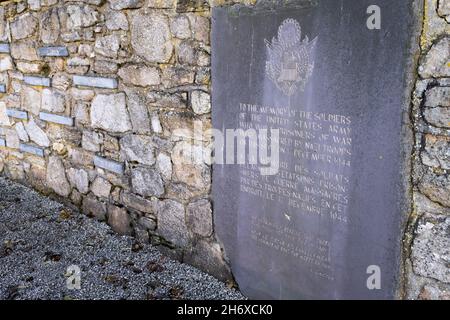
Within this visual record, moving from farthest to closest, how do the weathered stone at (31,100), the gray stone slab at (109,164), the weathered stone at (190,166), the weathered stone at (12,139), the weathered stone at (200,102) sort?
the weathered stone at (12,139), the weathered stone at (31,100), the gray stone slab at (109,164), the weathered stone at (190,166), the weathered stone at (200,102)

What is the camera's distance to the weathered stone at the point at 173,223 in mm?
2924

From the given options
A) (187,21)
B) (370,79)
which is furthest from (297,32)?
(187,21)

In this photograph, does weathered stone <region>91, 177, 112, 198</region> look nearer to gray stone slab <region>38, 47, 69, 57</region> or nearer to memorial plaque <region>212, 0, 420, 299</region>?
gray stone slab <region>38, 47, 69, 57</region>

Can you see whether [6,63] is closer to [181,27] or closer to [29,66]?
[29,66]

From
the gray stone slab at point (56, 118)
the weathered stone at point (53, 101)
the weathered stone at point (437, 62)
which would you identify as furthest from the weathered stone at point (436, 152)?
the weathered stone at point (53, 101)

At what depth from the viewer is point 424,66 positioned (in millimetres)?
1719

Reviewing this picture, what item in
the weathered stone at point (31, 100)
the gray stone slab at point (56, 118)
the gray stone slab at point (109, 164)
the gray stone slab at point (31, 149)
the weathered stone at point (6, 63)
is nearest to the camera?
the gray stone slab at point (109, 164)

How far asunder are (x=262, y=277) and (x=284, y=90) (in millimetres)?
1091

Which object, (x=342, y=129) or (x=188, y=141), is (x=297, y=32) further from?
(x=188, y=141)

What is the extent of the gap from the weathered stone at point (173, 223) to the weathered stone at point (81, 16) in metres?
1.47

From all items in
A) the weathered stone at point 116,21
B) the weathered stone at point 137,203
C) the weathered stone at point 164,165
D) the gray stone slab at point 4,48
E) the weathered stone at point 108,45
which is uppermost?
the weathered stone at point 116,21

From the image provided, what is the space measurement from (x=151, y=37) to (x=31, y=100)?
1.85m

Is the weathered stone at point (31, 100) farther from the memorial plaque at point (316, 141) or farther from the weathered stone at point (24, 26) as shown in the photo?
the memorial plaque at point (316, 141)

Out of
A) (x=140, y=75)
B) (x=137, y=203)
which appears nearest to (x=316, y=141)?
Answer: (x=140, y=75)
